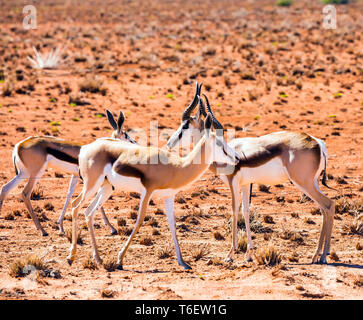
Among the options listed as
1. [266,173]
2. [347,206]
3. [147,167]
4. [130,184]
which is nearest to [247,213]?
[266,173]

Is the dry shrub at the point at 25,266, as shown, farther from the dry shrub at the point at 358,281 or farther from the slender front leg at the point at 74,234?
the dry shrub at the point at 358,281

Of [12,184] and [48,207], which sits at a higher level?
[12,184]

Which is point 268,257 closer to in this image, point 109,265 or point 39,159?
point 109,265

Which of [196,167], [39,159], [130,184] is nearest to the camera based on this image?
[196,167]

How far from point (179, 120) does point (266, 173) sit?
10.7m

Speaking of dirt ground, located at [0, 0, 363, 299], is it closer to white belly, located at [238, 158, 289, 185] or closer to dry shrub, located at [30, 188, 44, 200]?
dry shrub, located at [30, 188, 44, 200]

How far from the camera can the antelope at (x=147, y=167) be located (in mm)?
7512

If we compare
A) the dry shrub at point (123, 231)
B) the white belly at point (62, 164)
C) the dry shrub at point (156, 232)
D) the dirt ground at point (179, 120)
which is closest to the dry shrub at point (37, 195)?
the dirt ground at point (179, 120)

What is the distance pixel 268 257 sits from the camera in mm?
7949

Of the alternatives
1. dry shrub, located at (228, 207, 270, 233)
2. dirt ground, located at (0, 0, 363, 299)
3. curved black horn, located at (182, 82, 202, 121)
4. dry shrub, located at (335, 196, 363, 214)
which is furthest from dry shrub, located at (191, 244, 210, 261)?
dry shrub, located at (335, 196, 363, 214)

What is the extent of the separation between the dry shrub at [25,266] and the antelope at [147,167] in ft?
2.37

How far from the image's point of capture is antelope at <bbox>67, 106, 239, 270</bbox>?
24.6ft

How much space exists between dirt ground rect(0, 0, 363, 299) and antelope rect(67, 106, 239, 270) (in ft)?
2.85

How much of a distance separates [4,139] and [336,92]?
13.4 metres
